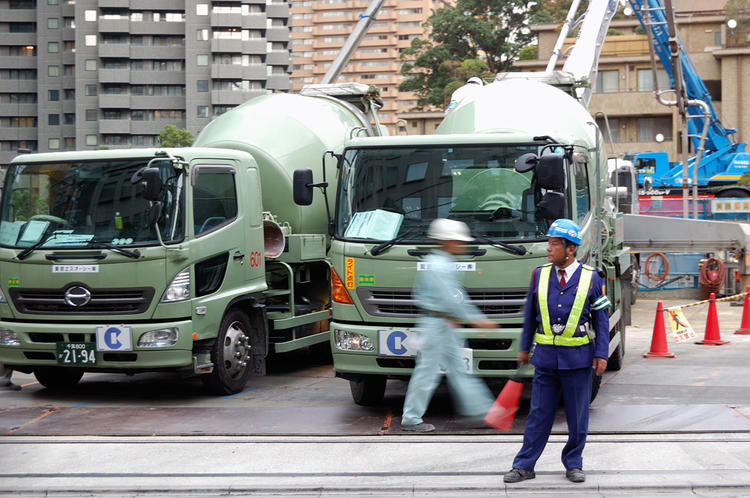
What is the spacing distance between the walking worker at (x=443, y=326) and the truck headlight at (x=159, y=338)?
2.98 meters

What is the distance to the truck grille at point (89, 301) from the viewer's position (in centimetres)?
1063

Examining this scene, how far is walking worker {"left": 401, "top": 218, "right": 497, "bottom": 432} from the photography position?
27.5ft

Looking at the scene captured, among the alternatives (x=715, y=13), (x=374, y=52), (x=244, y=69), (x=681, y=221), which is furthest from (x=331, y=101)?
(x=374, y=52)

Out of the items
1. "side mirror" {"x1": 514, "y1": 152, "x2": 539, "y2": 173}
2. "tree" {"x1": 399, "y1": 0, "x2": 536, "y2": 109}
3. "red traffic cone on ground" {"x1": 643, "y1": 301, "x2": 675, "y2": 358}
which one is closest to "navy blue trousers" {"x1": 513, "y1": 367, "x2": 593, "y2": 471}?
"side mirror" {"x1": 514, "y1": 152, "x2": 539, "y2": 173}

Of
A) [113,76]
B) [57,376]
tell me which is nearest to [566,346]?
[57,376]

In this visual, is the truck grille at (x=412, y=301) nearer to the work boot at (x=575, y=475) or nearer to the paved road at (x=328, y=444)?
the paved road at (x=328, y=444)

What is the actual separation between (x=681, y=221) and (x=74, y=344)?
17089 mm

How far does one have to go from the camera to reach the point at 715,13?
64250mm

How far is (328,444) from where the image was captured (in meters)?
8.66

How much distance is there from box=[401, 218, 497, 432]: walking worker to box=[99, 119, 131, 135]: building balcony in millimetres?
83618

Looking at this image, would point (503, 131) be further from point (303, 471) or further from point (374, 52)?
point (374, 52)

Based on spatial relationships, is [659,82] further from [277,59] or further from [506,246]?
[277,59]

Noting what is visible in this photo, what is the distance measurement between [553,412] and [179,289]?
482 centimetres

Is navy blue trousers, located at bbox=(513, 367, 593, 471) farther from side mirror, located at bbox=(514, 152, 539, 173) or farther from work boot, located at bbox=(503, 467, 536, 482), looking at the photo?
side mirror, located at bbox=(514, 152, 539, 173)
